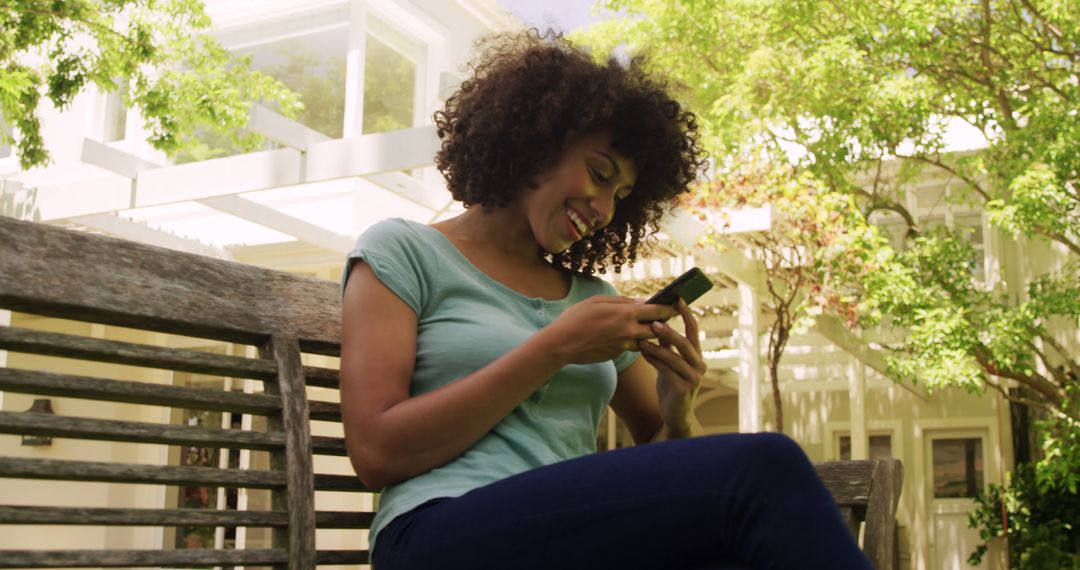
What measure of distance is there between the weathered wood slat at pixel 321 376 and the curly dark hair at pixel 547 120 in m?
0.39

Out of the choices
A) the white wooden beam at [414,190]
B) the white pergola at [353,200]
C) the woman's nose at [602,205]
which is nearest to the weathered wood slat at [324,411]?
the woman's nose at [602,205]

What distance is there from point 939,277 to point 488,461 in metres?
7.28

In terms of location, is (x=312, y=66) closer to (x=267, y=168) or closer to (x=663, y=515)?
(x=267, y=168)

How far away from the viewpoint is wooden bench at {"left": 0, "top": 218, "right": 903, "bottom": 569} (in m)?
1.38

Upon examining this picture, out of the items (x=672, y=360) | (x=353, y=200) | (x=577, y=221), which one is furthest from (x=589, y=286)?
(x=353, y=200)

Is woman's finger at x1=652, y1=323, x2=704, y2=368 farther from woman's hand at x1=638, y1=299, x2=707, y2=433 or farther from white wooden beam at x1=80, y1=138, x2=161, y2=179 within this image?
white wooden beam at x1=80, y1=138, x2=161, y2=179

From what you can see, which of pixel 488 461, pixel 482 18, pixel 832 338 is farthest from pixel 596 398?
pixel 482 18

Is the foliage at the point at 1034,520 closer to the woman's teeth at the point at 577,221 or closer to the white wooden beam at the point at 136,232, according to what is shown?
the white wooden beam at the point at 136,232

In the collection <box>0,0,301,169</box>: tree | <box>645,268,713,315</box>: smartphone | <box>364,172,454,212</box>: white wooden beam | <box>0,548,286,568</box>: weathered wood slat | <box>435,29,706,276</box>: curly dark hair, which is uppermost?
<box>0,0,301,169</box>: tree

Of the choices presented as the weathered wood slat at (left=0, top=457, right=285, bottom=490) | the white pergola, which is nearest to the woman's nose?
the weathered wood slat at (left=0, top=457, right=285, bottom=490)

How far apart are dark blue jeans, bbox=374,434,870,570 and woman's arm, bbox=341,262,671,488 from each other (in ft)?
0.58

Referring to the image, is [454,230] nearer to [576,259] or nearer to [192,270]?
[576,259]

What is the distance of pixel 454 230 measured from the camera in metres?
1.97

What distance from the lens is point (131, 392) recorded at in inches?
58.6
